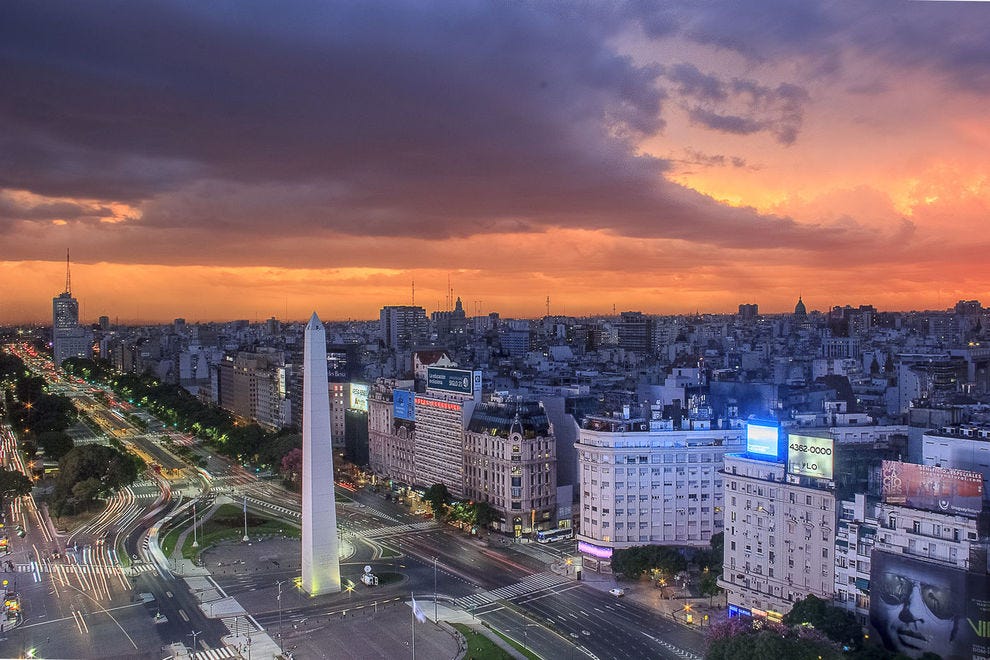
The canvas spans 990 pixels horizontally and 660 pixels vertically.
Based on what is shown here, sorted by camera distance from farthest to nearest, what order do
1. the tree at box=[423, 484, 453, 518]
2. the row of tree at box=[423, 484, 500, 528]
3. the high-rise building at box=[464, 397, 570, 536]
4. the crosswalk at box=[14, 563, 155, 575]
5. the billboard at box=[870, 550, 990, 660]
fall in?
the tree at box=[423, 484, 453, 518]
the high-rise building at box=[464, 397, 570, 536]
the row of tree at box=[423, 484, 500, 528]
the crosswalk at box=[14, 563, 155, 575]
the billboard at box=[870, 550, 990, 660]

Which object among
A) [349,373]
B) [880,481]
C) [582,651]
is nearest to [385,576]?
[582,651]

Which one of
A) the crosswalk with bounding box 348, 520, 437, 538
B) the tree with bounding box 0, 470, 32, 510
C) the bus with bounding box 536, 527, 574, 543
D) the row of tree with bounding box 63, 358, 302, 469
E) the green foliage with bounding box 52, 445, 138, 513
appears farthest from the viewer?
the row of tree with bounding box 63, 358, 302, 469

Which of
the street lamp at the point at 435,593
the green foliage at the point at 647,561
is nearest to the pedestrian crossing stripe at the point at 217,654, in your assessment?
the street lamp at the point at 435,593

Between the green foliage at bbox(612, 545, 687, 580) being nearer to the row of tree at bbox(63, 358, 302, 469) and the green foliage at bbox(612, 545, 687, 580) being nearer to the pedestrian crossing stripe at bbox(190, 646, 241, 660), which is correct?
the pedestrian crossing stripe at bbox(190, 646, 241, 660)

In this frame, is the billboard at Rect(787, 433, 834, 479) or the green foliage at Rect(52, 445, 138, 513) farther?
the green foliage at Rect(52, 445, 138, 513)

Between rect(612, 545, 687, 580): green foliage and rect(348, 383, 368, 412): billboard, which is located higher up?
rect(348, 383, 368, 412): billboard

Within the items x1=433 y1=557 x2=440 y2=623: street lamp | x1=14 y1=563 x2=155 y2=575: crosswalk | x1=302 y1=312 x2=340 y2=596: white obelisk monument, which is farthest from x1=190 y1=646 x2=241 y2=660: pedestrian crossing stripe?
x1=14 y1=563 x2=155 y2=575: crosswalk

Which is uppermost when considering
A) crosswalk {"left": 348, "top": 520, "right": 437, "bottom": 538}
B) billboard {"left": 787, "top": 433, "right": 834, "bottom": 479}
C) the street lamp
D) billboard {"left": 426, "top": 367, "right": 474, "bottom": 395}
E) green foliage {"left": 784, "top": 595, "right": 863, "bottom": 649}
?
billboard {"left": 426, "top": 367, "right": 474, "bottom": 395}
